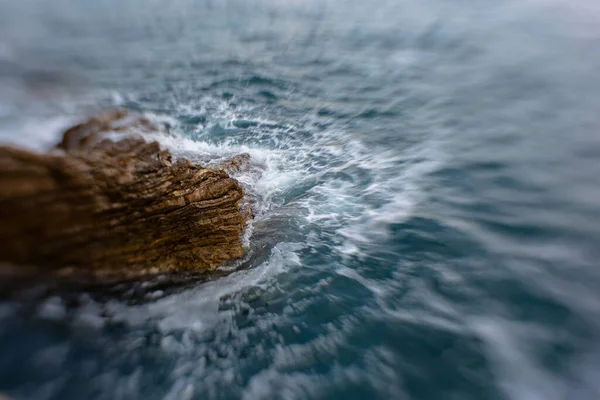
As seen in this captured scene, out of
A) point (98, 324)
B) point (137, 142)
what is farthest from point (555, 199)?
point (98, 324)

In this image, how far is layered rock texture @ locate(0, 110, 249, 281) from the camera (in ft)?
8.74

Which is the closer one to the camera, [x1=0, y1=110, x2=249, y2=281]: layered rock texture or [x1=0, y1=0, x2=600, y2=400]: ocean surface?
[x1=0, y1=110, x2=249, y2=281]: layered rock texture

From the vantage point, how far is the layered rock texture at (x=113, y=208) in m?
2.66

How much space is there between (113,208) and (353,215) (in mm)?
3435

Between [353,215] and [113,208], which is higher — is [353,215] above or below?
below

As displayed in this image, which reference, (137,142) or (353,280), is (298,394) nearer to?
(353,280)

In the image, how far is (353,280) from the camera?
4.13 meters

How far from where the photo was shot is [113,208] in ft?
10.4

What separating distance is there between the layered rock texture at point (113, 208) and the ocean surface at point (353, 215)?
13.6 inches

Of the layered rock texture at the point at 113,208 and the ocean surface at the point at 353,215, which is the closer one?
the layered rock texture at the point at 113,208

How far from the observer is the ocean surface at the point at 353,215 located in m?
3.08

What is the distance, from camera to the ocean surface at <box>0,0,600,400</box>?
3.08 meters

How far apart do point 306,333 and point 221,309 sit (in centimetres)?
103

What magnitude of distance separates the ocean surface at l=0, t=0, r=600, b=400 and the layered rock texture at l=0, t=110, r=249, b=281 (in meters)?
0.34
